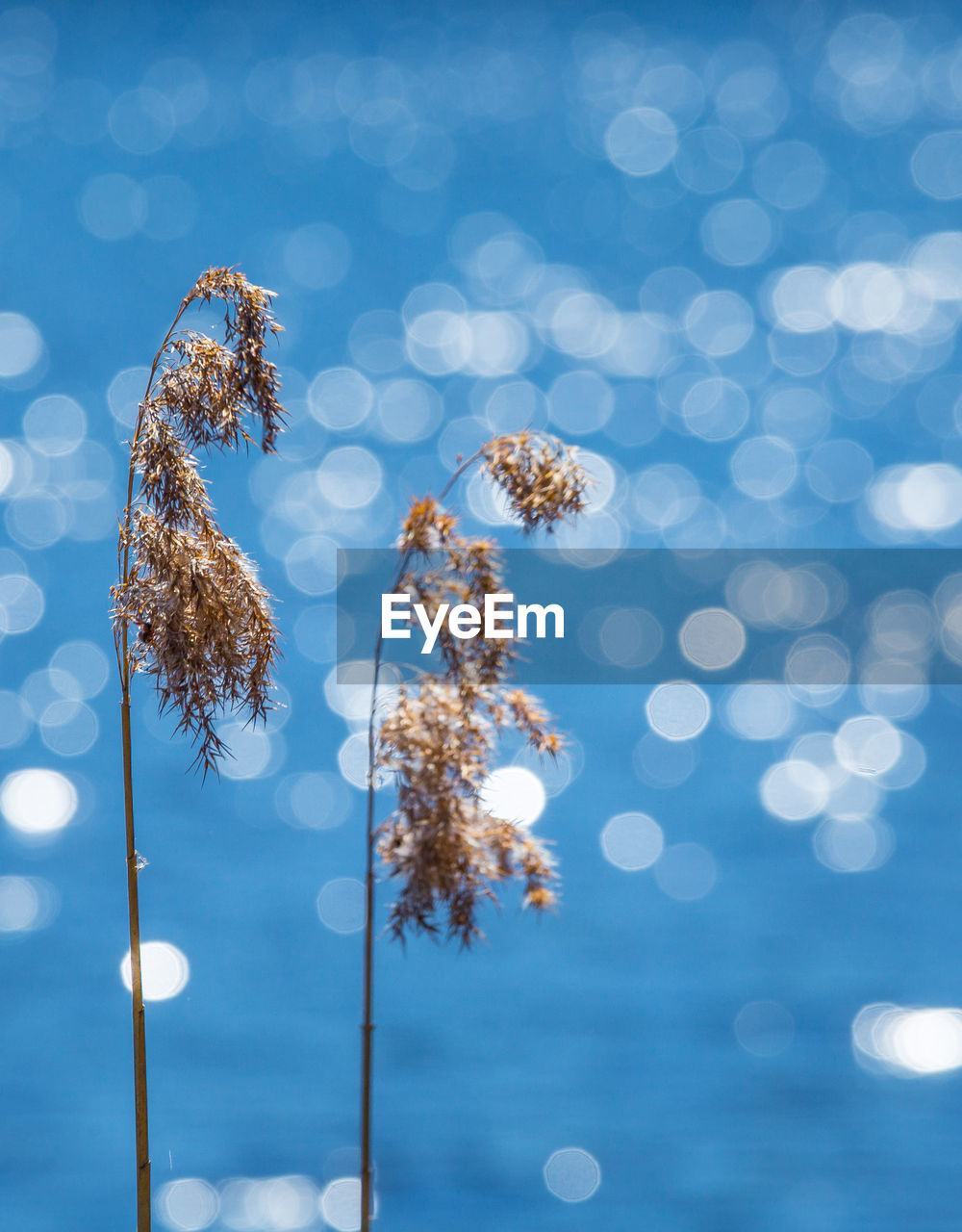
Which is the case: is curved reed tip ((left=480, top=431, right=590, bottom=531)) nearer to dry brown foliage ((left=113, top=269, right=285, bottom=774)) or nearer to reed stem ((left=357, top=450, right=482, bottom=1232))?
reed stem ((left=357, top=450, right=482, bottom=1232))

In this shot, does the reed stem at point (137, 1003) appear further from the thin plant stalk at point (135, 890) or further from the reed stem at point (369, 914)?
the reed stem at point (369, 914)

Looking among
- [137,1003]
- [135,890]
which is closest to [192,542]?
[135,890]

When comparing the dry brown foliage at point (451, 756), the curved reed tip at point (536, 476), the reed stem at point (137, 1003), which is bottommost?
the reed stem at point (137, 1003)

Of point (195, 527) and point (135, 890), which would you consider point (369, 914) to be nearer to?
point (135, 890)

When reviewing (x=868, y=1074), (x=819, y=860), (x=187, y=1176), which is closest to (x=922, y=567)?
(x=819, y=860)

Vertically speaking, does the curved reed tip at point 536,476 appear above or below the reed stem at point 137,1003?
above

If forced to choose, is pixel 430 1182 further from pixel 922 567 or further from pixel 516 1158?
pixel 922 567

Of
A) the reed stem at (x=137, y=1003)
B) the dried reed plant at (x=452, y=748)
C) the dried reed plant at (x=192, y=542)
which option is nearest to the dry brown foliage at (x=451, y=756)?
the dried reed plant at (x=452, y=748)
